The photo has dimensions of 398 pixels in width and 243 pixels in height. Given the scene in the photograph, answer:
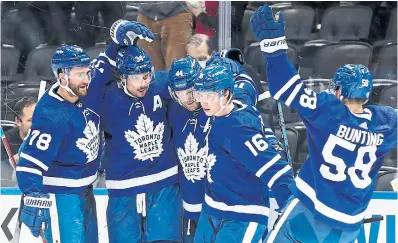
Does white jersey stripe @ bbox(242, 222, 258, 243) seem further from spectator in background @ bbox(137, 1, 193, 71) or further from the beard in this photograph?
spectator in background @ bbox(137, 1, 193, 71)

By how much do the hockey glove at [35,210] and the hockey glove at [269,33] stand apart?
961 mm

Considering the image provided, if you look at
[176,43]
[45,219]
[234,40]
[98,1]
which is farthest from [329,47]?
[45,219]

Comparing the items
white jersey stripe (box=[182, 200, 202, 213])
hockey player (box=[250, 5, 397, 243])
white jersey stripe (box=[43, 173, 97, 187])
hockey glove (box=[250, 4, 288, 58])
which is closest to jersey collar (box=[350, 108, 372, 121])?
hockey player (box=[250, 5, 397, 243])

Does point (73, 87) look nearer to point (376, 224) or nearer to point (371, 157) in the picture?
point (371, 157)

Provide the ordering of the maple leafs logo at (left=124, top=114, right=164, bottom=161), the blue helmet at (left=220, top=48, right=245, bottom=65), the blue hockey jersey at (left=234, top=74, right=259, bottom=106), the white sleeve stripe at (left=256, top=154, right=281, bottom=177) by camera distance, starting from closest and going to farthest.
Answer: the white sleeve stripe at (left=256, top=154, right=281, bottom=177) → the blue hockey jersey at (left=234, top=74, right=259, bottom=106) → the maple leafs logo at (left=124, top=114, right=164, bottom=161) → the blue helmet at (left=220, top=48, right=245, bottom=65)

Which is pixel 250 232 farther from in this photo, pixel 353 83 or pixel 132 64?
pixel 132 64

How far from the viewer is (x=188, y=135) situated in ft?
11.1

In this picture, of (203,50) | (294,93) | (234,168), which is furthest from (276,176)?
(203,50)

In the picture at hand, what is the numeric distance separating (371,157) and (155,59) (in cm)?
143

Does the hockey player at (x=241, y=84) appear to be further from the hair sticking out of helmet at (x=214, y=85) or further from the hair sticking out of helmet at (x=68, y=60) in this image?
the hair sticking out of helmet at (x=68, y=60)

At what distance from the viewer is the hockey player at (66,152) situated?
323cm

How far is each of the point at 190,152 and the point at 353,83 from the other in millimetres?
723

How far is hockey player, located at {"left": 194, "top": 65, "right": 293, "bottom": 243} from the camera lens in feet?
9.83

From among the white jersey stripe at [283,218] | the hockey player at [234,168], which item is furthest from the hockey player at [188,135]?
the white jersey stripe at [283,218]
